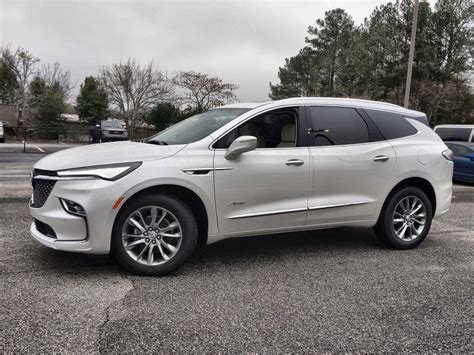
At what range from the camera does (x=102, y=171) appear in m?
3.85

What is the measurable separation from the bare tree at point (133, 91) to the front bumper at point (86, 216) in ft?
107

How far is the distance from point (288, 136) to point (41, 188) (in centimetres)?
249

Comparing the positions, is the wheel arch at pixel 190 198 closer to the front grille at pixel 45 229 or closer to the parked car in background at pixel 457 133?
the front grille at pixel 45 229

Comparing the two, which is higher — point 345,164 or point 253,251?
point 345,164

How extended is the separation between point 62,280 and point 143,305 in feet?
3.07

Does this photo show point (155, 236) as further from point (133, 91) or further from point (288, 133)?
point (133, 91)

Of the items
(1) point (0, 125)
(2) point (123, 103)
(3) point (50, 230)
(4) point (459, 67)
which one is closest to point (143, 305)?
(3) point (50, 230)

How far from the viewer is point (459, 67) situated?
114ft

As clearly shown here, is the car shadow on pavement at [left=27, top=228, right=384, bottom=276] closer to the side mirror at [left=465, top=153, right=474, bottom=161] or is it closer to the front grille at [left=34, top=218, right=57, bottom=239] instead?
the front grille at [left=34, top=218, right=57, bottom=239]

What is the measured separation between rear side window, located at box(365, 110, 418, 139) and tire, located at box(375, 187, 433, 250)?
2.19 ft

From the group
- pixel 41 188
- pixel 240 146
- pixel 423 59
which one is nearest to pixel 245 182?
pixel 240 146

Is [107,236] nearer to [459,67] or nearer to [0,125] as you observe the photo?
[0,125]

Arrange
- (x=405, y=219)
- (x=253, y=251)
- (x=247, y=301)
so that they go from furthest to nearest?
(x=405, y=219) → (x=253, y=251) → (x=247, y=301)

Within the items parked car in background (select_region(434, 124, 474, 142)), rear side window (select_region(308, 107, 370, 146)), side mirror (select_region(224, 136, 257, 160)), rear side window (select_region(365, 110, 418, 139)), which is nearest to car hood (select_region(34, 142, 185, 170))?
side mirror (select_region(224, 136, 257, 160))
